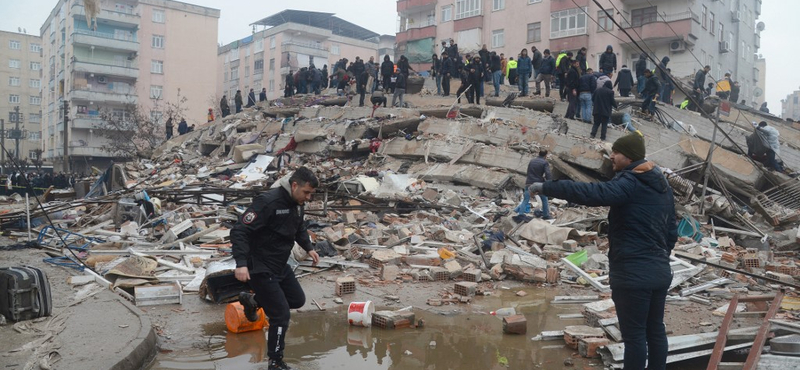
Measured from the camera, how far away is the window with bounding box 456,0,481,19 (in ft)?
133

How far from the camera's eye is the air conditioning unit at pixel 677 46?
31531 mm

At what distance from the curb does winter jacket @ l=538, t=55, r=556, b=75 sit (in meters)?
16.5

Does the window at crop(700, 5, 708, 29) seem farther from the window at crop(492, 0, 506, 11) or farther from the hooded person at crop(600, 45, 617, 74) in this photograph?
the hooded person at crop(600, 45, 617, 74)

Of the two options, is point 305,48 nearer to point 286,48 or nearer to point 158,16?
point 286,48

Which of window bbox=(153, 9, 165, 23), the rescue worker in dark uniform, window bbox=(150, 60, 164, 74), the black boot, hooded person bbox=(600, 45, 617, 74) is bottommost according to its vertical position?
the black boot

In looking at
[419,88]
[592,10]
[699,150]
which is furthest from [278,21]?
[699,150]

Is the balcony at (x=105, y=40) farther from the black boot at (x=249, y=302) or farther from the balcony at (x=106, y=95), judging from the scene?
the black boot at (x=249, y=302)

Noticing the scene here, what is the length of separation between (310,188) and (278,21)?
60045 millimetres

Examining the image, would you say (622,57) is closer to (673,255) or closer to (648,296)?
(673,255)

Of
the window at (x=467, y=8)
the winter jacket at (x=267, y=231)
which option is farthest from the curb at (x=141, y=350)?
the window at (x=467, y=8)

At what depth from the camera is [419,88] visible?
23.2 metres

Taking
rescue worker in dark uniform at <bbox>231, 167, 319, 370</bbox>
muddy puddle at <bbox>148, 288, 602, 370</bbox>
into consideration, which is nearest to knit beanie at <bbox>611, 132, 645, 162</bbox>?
muddy puddle at <bbox>148, 288, 602, 370</bbox>

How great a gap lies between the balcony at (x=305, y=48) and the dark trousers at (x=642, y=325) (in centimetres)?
5556

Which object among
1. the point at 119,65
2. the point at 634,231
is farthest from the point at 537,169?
the point at 119,65
